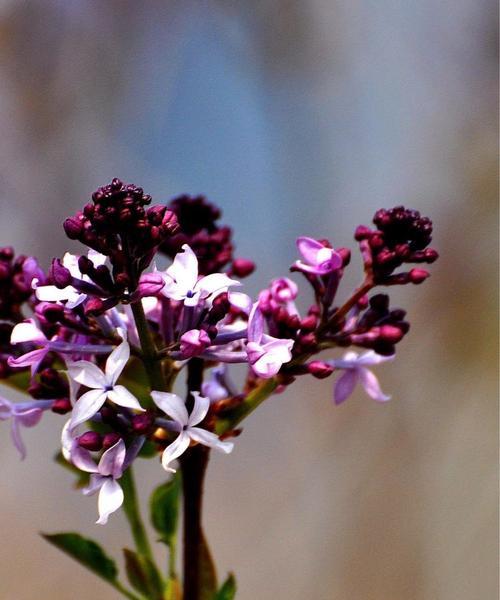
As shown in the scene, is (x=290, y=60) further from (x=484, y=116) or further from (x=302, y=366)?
(x=302, y=366)

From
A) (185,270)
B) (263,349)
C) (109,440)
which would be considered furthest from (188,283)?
(109,440)

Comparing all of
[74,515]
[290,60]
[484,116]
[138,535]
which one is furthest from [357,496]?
[138,535]

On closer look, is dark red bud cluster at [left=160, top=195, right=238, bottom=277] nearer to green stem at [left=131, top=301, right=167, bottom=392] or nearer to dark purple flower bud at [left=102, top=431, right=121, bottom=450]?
green stem at [left=131, top=301, right=167, bottom=392]

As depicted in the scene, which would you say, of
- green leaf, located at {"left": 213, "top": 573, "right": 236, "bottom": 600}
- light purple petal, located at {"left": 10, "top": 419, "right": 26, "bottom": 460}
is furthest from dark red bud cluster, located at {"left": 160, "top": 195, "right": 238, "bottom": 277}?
green leaf, located at {"left": 213, "top": 573, "right": 236, "bottom": 600}

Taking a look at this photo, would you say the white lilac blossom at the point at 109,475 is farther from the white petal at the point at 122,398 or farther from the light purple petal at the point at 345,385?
the light purple petal at the point at 345,385

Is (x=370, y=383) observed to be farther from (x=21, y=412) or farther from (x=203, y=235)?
(x=21, y=412)

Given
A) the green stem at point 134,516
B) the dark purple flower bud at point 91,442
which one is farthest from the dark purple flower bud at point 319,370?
the green stem at point 134,516

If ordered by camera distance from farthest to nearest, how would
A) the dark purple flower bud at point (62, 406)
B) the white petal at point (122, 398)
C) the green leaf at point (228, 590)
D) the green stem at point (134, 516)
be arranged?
the green stem at point (134, 516) → the green leaf at point (228, 590) → the dark purple flower bud at point (62, 406) → the white petal at point (122, 398)
